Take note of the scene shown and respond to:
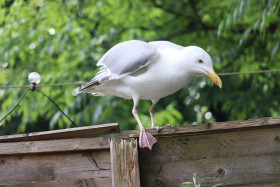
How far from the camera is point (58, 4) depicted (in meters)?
4.20

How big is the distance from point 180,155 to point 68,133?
1.60 ft

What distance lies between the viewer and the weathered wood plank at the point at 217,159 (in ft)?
5.93

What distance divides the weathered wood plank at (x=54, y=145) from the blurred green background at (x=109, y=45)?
76.5 inches

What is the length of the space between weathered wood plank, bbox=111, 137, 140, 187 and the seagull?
7cm

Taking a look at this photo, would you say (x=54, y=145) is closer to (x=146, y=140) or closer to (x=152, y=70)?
(x=146, y=140)

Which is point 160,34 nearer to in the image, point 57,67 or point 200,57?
point 57,67

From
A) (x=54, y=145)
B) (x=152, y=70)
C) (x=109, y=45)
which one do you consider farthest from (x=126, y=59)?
(x=109, y=45)

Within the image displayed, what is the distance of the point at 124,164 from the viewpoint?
1753mm

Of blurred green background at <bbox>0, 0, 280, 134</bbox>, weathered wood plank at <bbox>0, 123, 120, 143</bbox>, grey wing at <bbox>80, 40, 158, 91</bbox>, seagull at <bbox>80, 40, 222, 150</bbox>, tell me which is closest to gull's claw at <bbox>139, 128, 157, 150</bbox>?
seagull at <bbox>80, 40, 222, 150</bbox>

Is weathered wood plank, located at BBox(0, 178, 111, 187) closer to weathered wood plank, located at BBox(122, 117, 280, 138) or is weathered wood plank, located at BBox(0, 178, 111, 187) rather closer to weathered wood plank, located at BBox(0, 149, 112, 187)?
weathered wood plank, located at BBox(0, 149, 112, 187)

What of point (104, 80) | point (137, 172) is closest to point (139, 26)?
point (104, 80)

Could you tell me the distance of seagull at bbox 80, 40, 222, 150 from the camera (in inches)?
69.7

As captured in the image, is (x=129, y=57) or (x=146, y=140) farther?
(x=129, y=57)

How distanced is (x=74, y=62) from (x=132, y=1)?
811 mm
